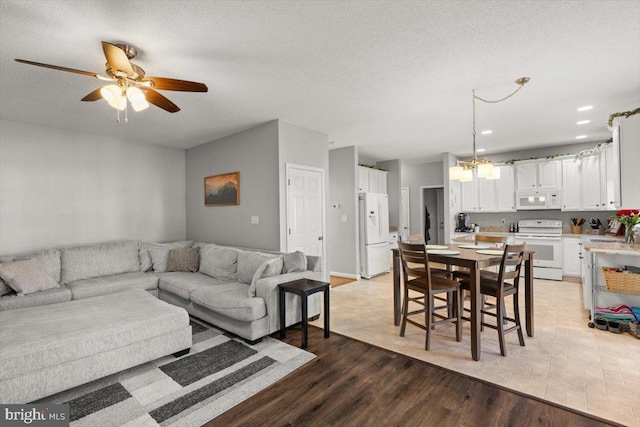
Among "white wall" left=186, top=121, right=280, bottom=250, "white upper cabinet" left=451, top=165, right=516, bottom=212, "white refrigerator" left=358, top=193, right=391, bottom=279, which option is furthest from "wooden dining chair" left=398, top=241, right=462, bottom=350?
"white upper cabinet" left=451, top=165, right=516, bottom=212

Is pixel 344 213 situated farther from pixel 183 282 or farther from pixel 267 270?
pixel 183 282

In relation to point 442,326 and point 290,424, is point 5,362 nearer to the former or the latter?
point 290,424

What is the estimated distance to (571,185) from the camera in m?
5.59

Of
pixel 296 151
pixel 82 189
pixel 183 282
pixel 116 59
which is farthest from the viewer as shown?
pixel 82 189

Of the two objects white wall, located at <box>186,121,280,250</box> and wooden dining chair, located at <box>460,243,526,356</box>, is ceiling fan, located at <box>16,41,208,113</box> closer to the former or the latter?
white wall, located at <box>186,121,280,250</box>

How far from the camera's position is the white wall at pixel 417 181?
307 inches

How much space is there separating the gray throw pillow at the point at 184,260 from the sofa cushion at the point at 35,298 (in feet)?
3.98

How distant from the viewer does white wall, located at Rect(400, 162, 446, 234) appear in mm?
7785

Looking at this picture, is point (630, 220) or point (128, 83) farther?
point (630, 220)

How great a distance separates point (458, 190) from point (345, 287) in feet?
11.9

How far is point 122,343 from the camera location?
7.95 ft

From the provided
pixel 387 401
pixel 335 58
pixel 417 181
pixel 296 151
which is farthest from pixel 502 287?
pixel 417 181

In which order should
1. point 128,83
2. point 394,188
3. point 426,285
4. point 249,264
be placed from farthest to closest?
point 394,188 < point 249,264 < point 426,285 < point 128,83

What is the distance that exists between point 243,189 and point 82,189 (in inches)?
96.5
